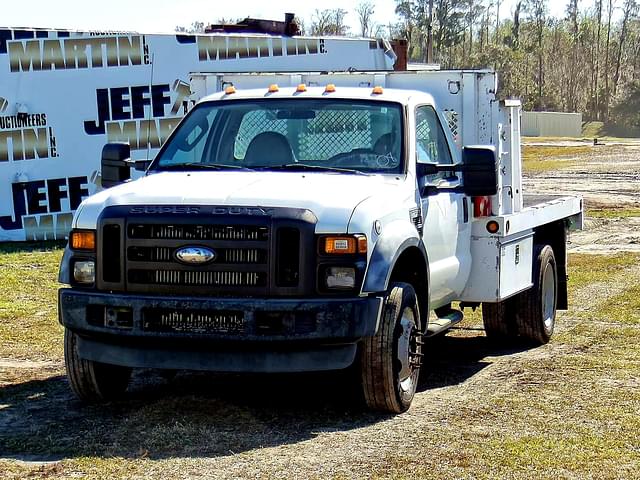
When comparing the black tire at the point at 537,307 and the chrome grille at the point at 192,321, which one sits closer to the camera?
the chrome grille at the point at 192,321

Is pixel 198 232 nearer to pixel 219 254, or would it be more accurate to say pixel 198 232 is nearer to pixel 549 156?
pixel 219 254

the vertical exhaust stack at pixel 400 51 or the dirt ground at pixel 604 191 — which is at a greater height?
the vertical exhaust stack at pixel 400 51

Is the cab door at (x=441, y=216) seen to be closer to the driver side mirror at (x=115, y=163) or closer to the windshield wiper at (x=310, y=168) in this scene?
the windshield wiper at (x=310, y=168)

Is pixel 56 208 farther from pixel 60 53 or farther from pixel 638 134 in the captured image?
pixel 638 134

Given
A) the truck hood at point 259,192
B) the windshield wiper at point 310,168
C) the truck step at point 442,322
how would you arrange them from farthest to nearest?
the truck step at point 442,322 < the windshield wiper at point 310,168 < the truck hood at point 259,192

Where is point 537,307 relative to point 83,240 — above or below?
below

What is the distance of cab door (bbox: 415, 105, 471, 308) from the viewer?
25.2 ft

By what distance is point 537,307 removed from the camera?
9.63 meters

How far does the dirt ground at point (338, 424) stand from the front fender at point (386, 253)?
822 millimetres

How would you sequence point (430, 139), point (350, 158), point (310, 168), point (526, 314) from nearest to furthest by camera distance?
point (310, 168), point (350, 158), point (430, 139), point (526, 314)

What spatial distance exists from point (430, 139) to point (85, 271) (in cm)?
263

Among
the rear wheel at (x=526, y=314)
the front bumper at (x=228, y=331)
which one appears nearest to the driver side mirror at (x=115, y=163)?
the front bumper at (x=228, y=331)

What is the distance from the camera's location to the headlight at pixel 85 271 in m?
6.71

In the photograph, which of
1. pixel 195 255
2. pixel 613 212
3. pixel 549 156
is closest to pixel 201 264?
pixel 195 255
